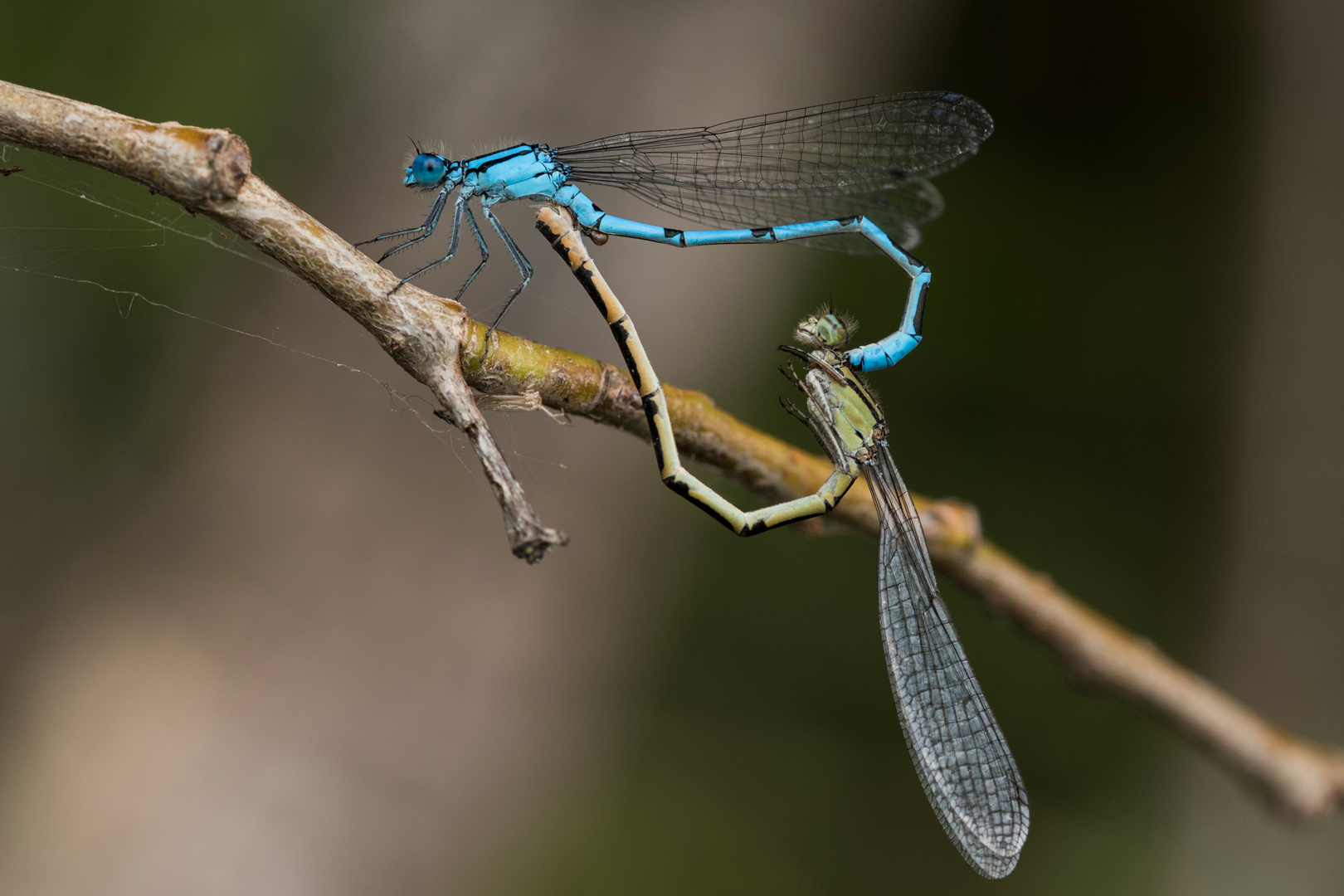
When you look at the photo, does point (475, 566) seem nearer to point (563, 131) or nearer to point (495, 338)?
point (563, 131)

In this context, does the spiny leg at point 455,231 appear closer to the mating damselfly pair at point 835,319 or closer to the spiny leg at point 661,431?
the mating damselfly pair at point 835,319

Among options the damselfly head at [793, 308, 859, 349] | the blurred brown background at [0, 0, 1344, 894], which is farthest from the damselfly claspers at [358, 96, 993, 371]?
the blurred brown background at [0, 0, 1344, 894]

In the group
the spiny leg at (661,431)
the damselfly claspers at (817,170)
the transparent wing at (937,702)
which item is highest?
the damselfly claspers at (817,170)

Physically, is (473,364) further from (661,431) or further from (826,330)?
(826,330)

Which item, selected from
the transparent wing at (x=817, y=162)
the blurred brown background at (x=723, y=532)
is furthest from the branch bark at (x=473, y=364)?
the blurred brown background at (x=723, y=532)

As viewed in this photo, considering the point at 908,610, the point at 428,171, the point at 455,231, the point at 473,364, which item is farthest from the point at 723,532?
the point at 473,364

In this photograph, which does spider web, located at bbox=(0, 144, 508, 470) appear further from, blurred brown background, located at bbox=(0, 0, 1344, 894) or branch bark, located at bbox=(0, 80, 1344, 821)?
branch bark, located at bbox=(0, 80, 1344, 821)
